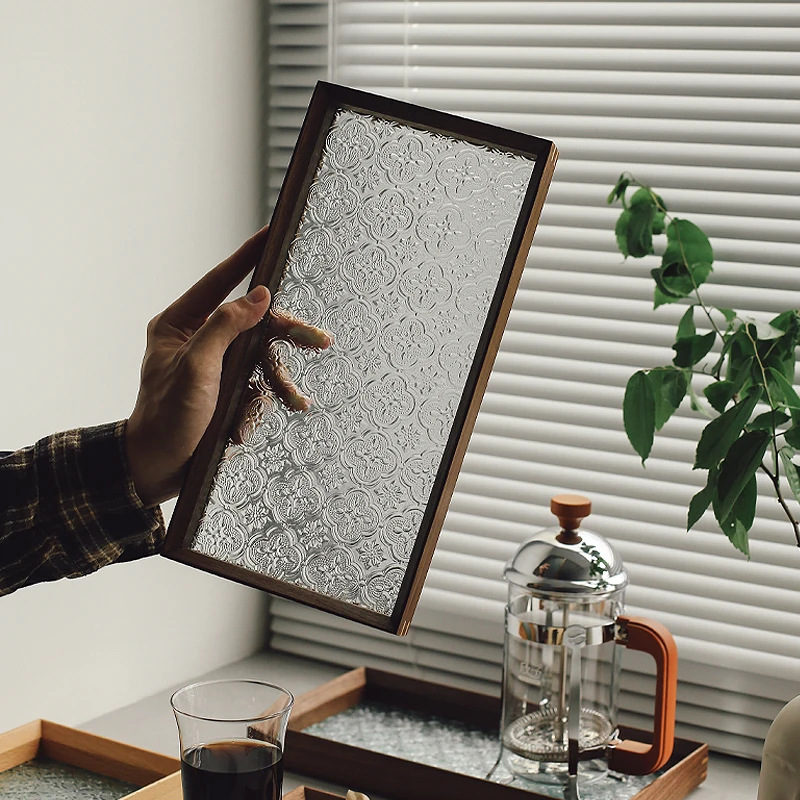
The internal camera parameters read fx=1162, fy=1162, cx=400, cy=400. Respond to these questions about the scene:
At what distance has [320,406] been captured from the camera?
3.06 ft

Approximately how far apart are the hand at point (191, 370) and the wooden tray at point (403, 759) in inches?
15.1

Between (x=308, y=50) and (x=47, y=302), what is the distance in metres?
0.53

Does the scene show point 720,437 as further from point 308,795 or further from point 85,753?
point 85,753

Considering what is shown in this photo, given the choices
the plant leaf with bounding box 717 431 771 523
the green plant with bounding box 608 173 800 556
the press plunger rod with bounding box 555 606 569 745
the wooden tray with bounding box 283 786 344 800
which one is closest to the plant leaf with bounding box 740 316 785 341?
the green plant with bounding box 608 173 800 556

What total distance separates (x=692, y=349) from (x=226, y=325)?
470mm

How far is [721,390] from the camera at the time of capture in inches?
42.0

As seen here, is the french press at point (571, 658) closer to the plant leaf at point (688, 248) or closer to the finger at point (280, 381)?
the plant leaf at point (688, 248)

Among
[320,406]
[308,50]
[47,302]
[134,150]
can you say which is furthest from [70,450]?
[308,50]

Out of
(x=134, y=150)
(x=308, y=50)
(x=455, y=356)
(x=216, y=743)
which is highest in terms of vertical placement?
(x=308, y=50)

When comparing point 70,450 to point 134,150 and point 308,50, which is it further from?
point 308,50

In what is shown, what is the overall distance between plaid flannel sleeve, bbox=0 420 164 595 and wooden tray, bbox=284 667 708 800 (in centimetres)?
35

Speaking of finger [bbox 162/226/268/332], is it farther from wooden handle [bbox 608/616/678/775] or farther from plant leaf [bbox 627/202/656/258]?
wooden handle [bbox 608/616/678/775]

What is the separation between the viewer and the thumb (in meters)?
0.89

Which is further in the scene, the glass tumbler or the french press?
the french press
